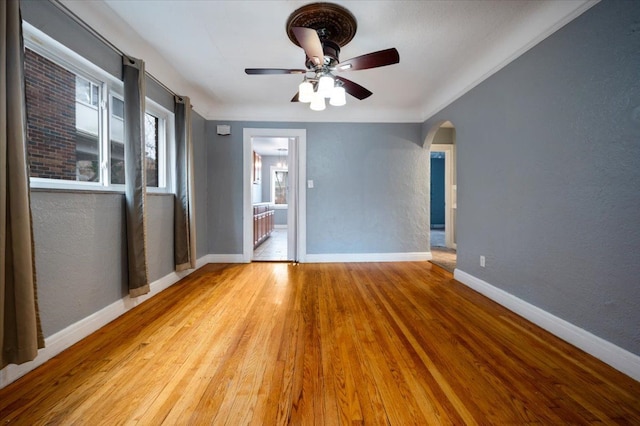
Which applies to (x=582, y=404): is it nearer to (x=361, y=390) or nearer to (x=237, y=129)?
(x=361, y=390)

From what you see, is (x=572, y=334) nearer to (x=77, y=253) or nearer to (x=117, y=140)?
(x=77, y=253)

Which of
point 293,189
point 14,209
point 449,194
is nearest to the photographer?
point 14,209

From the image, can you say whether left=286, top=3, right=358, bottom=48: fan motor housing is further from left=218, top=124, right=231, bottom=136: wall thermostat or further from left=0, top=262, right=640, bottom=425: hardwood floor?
left=0, top=262, right=640, bottom=425: hardwood floor

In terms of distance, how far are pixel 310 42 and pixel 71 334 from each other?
2.51 m

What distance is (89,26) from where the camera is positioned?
5.83 feet

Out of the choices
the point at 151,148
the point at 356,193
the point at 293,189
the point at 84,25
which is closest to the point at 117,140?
the point at 151,148

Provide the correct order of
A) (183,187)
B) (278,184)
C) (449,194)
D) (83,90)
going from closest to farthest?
(83,90)
(183,187)
(449,194)
(278,184)

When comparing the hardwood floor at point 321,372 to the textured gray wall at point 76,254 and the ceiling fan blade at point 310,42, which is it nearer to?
the textured gray wall at point 76,254

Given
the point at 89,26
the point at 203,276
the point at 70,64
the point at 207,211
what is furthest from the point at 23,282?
the point at 207,211

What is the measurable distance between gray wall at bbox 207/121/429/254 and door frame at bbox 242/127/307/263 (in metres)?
0.08

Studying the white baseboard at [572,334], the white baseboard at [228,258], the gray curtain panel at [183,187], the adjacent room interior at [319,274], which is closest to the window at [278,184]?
the white baseboard at [228,258]

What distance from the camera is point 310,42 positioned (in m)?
1.66

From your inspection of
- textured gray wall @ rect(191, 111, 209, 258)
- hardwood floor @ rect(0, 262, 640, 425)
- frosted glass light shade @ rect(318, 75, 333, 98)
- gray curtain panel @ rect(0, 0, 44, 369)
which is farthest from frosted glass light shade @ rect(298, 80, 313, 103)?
textured gray wall @ rect(191, 111, 209, 258)

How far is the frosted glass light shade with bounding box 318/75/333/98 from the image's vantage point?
195cm
